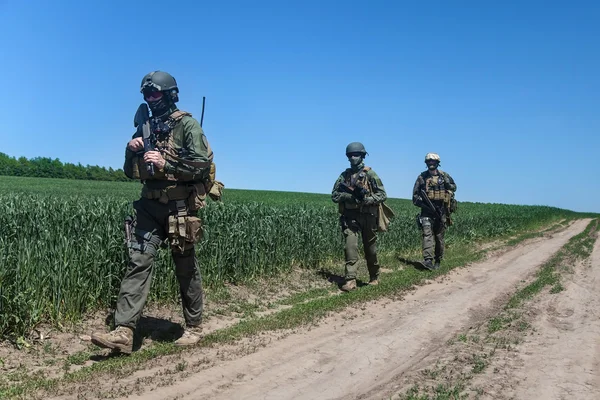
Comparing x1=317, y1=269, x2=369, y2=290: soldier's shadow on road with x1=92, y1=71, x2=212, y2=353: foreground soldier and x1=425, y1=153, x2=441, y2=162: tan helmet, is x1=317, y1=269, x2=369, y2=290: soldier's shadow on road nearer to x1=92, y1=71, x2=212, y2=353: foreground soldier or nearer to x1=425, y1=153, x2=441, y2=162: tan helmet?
x1=425, y1=153, x2=441, y2=162: tan helmet

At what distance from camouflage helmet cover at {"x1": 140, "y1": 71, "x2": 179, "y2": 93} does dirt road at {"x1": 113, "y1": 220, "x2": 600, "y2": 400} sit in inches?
108

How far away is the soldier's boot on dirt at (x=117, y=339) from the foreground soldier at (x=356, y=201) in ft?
16.7

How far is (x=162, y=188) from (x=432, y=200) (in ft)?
28.2

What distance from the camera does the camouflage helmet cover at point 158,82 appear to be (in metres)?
5.48

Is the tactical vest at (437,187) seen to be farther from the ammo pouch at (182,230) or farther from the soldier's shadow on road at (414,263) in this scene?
the ammo pouch at (182,230)

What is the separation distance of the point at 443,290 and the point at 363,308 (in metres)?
2.56

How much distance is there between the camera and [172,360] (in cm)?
512

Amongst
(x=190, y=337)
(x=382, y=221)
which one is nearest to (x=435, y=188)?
(x=382, y=221)

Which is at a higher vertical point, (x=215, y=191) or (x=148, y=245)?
(x=215, y=191)

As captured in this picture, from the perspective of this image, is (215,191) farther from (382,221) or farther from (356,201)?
(382,221)

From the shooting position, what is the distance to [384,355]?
18.5 feet

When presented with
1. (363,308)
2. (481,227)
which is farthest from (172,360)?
(481,227)

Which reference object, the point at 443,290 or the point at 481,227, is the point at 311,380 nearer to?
the point at 443,290

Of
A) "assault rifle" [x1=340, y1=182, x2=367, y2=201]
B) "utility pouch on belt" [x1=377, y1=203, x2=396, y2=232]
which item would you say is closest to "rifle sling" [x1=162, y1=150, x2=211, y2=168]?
"assault rifle" [x1=340, y1=182, x2=367, y2=201]
